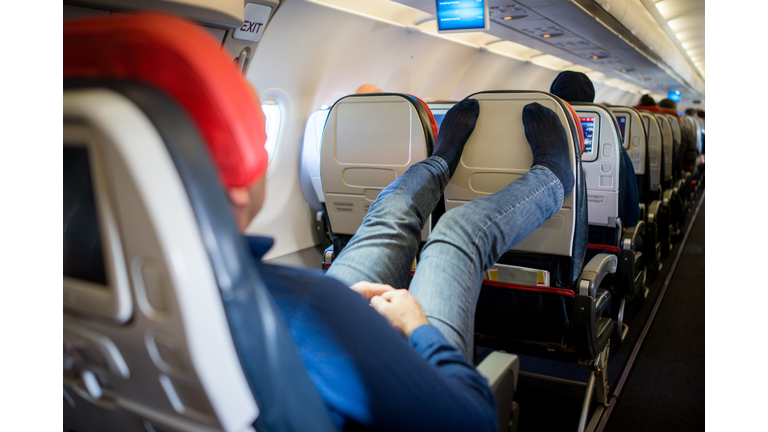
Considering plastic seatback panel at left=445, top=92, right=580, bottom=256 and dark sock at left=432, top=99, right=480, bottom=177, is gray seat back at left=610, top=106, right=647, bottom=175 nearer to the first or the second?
plastic seatback panel at left=445, top=92, right=580, bottom=256

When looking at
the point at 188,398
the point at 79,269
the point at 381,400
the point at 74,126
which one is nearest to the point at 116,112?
the point at 74,126

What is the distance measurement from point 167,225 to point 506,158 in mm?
1609

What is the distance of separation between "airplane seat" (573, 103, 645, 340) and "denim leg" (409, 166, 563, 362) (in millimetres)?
1010

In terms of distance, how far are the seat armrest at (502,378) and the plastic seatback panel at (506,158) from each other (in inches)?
39.6

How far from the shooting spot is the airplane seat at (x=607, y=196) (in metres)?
2.58

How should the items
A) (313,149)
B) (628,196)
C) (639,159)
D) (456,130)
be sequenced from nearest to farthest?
(456,130), (628,196), (639,159), (313,149)

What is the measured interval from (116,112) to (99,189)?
0.30ft

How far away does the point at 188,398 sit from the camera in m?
0.64

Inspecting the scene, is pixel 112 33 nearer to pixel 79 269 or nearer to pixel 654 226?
pixel 79 269

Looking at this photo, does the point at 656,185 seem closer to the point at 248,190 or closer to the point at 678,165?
the point at 678,165

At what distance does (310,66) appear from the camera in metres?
4.89

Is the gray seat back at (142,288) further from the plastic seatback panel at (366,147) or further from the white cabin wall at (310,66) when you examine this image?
the white cabin wall at (310,66)

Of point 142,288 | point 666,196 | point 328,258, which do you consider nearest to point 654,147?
point 666,196

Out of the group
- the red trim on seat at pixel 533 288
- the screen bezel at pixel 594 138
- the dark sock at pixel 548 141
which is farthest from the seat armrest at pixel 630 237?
the dark sock at pixel 548 141
